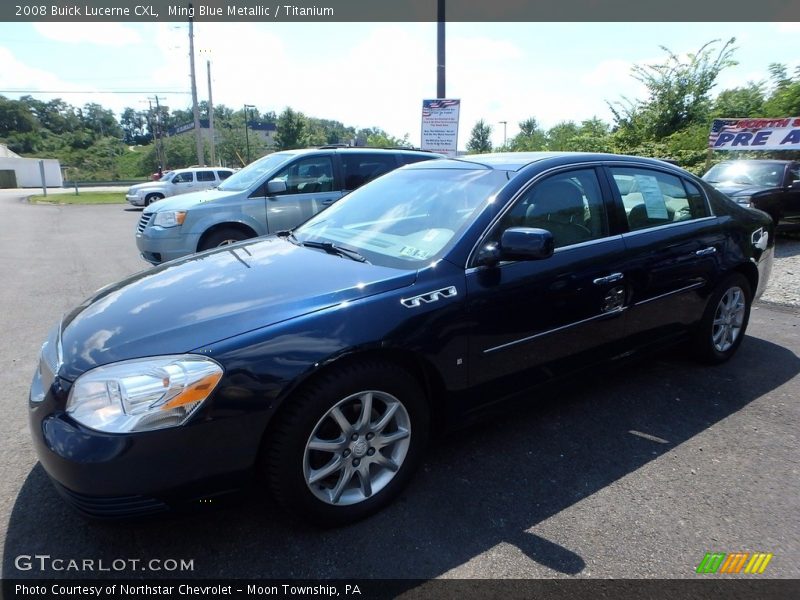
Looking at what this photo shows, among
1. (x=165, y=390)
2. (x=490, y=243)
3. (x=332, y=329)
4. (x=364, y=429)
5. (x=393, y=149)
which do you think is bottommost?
Answer: (x=364, y=429)

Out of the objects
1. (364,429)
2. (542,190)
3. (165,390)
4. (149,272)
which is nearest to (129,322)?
(165,390)

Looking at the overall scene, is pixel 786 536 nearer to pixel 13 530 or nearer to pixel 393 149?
pixel 13 530

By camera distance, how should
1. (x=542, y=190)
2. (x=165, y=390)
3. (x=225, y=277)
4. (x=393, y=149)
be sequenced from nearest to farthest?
1. (x=165, y=390)
2. (x=225, y=277)
3. (x=542, y=190)
4. (x=393, y=149)

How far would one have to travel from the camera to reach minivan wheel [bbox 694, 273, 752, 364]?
13.0ft

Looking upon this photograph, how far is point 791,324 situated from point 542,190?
3938mm

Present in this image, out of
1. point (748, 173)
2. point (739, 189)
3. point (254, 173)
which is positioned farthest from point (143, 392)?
point (748, 173)

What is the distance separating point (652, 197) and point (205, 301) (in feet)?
9.81

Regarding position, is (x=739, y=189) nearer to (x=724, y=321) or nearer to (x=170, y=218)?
(x=724, y=321)

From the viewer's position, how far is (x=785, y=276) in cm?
736

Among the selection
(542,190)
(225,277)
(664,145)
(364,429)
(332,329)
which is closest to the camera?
(332,329)

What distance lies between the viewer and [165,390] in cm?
194

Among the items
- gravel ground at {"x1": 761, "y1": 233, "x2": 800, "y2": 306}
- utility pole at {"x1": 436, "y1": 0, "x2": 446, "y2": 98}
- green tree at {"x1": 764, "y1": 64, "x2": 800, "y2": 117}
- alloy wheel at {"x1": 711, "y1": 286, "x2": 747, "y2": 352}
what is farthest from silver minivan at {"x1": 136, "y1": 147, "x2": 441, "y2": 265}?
green tree at {"x1": 764, "y1": 64, "x2": 800, "y2": 117}

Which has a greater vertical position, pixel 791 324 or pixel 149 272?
pixel 149 272

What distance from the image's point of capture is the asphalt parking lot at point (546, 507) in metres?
2.16
